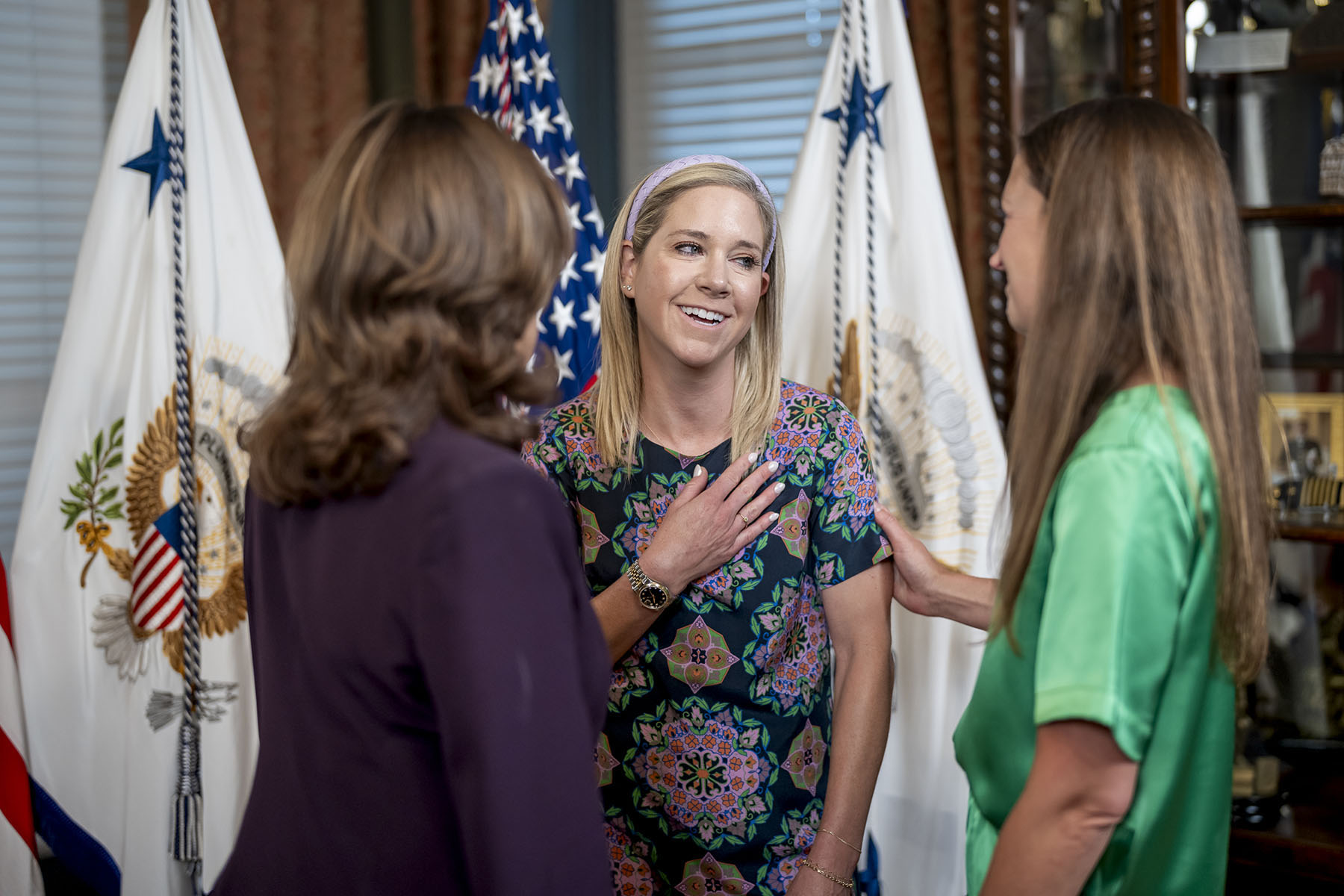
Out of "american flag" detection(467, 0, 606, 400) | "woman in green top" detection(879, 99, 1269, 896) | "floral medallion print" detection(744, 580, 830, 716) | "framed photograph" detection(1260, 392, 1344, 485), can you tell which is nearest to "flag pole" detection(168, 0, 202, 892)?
"american flag" detection(467, 0, 606, 400)

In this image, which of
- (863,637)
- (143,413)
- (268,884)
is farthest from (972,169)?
(268,884)

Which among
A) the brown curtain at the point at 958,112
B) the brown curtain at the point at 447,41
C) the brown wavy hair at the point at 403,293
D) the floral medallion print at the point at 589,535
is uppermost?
the brown curtain at the point at 447,41

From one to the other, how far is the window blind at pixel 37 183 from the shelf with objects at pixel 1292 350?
8.26 ft

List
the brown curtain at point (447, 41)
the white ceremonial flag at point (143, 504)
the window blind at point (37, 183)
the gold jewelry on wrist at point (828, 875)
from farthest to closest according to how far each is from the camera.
Result: the brown curtain at point (447, 41)
the window blind at point (37, 183)
the white ceremonial flag at point (143, 504)
the gold jewelry on wrist at point (828, 875)

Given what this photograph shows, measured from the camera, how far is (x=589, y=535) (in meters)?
1.53

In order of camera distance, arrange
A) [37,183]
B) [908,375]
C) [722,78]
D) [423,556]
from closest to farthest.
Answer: [423,556] < [908,375] < [37,183] < [722,78]

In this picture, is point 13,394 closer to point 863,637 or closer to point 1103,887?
point 863,637

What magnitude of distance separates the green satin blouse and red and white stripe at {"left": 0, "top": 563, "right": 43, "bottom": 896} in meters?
1.76

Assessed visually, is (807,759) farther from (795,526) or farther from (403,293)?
(403,293)

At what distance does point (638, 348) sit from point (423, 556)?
0.90 meters

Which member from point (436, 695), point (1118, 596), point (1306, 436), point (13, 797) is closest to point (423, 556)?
point (436, 695)

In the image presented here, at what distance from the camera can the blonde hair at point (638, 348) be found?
1.53 metres

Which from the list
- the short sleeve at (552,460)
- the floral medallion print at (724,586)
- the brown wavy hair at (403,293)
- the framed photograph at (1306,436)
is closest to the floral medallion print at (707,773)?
the floral medallion print at (724,586)

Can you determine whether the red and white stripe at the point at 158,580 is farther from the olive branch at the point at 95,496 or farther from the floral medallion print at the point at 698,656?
the floral medallion print at the point at 698,656
